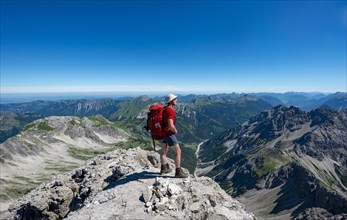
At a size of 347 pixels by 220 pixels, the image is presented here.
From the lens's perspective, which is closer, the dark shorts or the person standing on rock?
the person standing on rock

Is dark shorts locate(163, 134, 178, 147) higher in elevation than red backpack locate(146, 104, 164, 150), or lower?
lower

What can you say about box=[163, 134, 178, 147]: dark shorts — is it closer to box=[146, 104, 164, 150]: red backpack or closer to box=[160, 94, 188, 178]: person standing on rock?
box=[160, 94, 188, 178]: person standing on rock

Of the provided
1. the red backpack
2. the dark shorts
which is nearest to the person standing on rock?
the dark shorts

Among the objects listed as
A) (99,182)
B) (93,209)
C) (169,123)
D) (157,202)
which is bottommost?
(99,182)

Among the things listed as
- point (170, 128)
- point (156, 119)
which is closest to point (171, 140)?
point (170, 128)

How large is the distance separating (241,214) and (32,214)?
33.4 m

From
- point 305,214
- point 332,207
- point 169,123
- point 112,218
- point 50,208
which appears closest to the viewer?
point 112,218

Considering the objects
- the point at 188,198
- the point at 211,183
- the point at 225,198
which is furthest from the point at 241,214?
the point at 211,183

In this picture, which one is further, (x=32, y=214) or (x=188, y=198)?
(x=32, y=214)

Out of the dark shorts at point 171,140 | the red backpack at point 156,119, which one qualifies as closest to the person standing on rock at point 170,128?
the dark shorts at point 171,140

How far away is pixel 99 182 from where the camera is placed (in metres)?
34.6

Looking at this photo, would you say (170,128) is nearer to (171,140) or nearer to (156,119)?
(171,140)

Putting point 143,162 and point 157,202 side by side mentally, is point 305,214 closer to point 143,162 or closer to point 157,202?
point 143,162

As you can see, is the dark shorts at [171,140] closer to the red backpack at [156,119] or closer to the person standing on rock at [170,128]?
the person standing on rock at [170,128]
